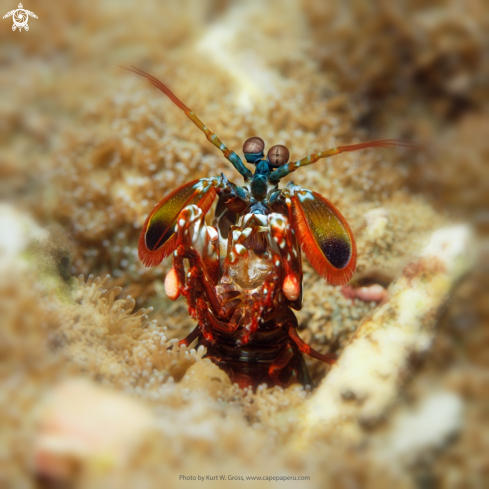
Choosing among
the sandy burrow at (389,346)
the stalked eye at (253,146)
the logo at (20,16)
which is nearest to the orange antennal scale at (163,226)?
the stalked eye at (253,146)

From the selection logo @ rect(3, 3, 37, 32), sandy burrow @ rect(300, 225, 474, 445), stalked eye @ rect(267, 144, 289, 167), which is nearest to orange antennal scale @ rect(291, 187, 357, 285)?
stalked eye @ rect(267, 144, 289, 167)

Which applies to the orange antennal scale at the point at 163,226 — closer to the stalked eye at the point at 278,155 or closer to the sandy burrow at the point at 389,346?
the stalked eye at the point at 278,155

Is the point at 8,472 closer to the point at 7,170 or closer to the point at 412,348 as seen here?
the point at 412,348

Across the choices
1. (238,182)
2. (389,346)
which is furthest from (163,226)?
(389,346)

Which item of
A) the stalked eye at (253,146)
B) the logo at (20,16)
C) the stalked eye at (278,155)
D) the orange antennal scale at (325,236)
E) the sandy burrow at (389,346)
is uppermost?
the logo at (20,16)

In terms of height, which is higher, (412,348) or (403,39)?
(403,39)

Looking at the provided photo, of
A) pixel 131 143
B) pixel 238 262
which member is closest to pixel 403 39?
pixel 131 143
